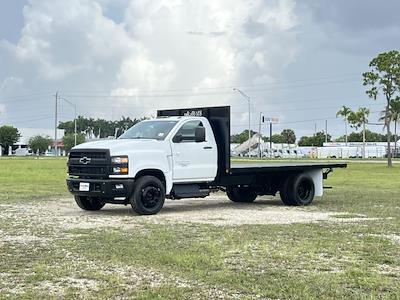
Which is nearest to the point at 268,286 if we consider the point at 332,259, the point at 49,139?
the point at 332,259

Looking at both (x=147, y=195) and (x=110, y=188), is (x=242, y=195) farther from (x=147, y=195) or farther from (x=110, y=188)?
(x=110, y=188)

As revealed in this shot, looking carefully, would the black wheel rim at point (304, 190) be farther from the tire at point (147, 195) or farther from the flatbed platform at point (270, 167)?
the tire at point (147, 195)

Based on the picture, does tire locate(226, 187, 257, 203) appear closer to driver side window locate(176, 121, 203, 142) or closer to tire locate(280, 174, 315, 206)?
tire locate(280, 174, 315, 206)

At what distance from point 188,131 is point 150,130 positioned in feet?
2.91

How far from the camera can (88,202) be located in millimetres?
15312

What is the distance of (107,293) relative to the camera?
6.49 m

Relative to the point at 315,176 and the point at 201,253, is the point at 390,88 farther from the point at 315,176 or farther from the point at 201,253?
the point at 201,253

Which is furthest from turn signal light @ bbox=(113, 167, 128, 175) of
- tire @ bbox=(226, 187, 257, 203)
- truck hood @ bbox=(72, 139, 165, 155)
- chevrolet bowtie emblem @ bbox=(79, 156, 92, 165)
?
tire @ bbox=(226, 187, 257, 203)

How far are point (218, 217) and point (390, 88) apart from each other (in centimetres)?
3702

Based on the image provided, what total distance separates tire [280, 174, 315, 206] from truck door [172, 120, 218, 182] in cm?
262

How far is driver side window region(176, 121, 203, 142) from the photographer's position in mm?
15023

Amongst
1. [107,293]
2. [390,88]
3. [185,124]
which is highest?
[390,88]

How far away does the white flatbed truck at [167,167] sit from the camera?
1381cm

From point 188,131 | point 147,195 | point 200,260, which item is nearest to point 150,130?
point 188,131
